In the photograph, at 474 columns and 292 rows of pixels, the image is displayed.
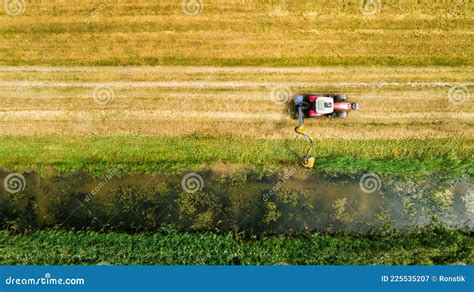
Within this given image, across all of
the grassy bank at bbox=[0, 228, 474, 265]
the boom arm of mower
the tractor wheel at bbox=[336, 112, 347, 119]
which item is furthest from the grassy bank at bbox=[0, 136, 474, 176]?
the grassy bank at bbox=[0, 228, 474, 265]

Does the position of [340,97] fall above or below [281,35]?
below

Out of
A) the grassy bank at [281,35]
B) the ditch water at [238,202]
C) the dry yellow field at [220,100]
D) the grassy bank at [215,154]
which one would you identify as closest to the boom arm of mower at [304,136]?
the grassy bank at [215,154]

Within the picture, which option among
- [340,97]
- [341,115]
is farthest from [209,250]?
[340,97]

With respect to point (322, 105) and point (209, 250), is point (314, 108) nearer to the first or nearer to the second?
point (322, 105)

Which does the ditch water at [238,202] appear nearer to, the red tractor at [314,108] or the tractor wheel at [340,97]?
the red tractor at [314,108]

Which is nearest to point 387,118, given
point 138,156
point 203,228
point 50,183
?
point 203,228

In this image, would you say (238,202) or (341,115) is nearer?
(341,115)

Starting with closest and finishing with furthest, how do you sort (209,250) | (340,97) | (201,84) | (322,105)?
(322,105), (209,250), (340,97), (201,84)
